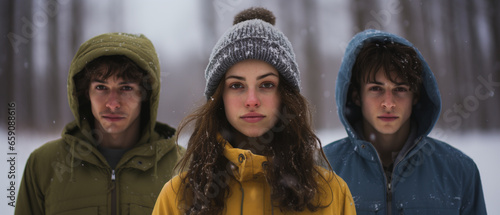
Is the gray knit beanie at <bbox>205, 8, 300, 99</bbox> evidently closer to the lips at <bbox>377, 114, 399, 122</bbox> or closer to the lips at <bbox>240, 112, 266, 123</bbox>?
the lips at <bbox>240, 112, 266, 123</bbox>

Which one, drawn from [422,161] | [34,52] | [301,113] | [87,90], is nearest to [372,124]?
[422,161]

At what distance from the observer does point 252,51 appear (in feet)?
6.49

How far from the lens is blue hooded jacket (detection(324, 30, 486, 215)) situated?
2354 millimetres

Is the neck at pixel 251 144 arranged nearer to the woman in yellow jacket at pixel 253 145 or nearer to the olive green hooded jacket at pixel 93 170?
the woman in yellow jacket at pixel 253 145

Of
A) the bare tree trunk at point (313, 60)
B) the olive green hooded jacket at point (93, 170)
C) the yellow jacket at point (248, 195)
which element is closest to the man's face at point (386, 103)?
the yellow jacket at point (248, 195)

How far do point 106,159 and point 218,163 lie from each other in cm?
104

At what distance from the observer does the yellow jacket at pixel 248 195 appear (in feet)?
5.84

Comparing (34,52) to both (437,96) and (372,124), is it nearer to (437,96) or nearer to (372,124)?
(372,124)

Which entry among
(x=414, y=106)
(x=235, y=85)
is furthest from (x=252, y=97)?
(x=414, y=106)

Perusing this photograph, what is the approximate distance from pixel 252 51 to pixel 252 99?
0.82 ft

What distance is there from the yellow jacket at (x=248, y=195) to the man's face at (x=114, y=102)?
0.79m

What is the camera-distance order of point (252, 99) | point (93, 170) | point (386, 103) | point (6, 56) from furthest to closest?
point (6, 56) < point (93, 170) < point (386, 103) < point (252, 99)

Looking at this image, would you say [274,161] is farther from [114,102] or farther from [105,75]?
[105,75]

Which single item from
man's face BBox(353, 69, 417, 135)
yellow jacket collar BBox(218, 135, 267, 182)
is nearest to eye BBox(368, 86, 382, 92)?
man's face BBox(353, 69, 417, 135)
